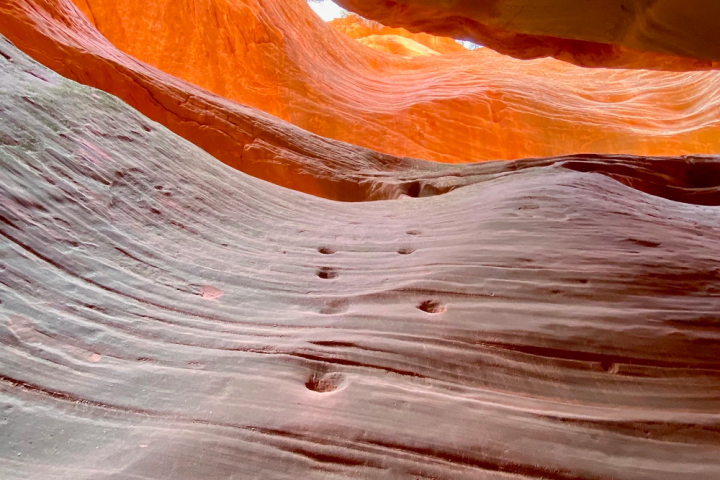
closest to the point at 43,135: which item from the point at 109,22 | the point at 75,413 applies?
the point at 75,413

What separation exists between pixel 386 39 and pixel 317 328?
13.2m

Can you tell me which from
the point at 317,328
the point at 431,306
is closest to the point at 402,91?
the point at 431,306

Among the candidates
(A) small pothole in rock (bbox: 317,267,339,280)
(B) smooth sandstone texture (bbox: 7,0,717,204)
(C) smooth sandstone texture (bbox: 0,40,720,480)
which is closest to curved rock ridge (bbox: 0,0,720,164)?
(B) smooth sandstone texture (bbox: 7,0,717,204)

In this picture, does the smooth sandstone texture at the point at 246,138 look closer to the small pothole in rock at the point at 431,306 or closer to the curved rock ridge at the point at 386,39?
the small pothole in rock at the point at 431,306

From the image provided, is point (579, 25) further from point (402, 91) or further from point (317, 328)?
point (402, 91)

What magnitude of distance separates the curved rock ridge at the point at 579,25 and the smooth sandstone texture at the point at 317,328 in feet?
3.49

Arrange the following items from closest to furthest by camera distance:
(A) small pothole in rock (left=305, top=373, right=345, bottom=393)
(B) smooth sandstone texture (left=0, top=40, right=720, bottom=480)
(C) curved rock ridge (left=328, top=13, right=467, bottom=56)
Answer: (B) smooth sandstone texture (left=0, top=40, right=720, bottom=480) → (A) small pothole in rock (left=305, top=373, right=345, bottom=393) → (C) curved rock ridge (left=328, top=13, right=467, bottom=56)

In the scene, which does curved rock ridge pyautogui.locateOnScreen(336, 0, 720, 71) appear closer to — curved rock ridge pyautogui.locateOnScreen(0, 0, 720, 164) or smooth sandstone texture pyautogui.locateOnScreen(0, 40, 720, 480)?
smooth sandstone texture pyautogui.locateOnScreen(0, 40, 720, 480)

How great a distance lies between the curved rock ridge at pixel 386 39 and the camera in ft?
43.4

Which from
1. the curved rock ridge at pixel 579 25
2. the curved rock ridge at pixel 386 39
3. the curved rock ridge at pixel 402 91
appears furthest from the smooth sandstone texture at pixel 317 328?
the curved rock ridge at pixel 386 39

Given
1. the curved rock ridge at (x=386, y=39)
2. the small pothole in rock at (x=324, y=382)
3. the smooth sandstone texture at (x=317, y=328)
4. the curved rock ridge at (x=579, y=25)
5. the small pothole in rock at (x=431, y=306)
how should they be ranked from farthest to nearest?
the curved rock ridge at (x=386, y=39), the curved rock ridge at (x=579, y=25), the small pothole in rock at (x=431, y=306), the small pothole in rock at (x=324, y=382), the smooth sandstone texture at (x=317, y=328)

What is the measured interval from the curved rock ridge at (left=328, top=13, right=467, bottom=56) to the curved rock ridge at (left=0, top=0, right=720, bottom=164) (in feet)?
12.5

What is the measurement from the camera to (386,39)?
44.1 feet

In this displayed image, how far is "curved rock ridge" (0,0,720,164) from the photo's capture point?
6.93 m
